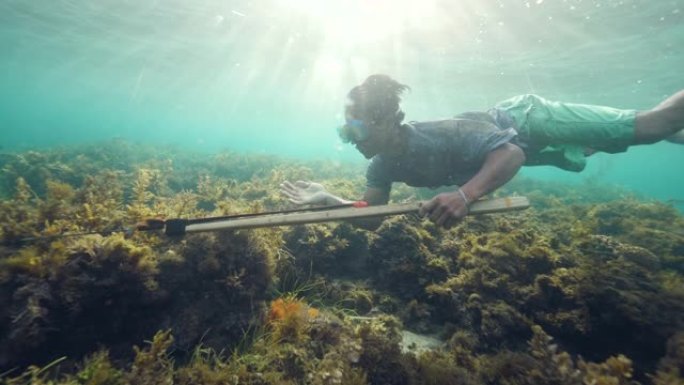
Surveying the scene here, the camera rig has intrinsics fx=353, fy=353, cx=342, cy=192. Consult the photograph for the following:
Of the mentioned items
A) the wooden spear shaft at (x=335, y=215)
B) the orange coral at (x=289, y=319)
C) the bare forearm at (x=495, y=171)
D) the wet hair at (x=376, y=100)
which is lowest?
the orange coral at (x=289, y=319)

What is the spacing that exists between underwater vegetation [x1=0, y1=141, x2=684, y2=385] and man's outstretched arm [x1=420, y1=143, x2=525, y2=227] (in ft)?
4.37

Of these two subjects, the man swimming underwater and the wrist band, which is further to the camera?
the man swimming underwater

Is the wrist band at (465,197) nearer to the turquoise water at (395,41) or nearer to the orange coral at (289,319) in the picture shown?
the orange coral at (289,319)

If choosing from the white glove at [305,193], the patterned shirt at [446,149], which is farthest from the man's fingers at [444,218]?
the white glove at [305,193]

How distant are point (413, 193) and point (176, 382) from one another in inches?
501

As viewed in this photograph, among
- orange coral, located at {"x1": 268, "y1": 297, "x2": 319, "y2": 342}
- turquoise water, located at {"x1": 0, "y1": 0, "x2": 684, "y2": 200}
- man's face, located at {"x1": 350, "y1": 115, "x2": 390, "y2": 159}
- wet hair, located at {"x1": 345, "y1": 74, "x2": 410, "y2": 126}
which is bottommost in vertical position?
orange coral, located at {"x1": 268, "y1": 297, "x2": 319, "y2": 342}

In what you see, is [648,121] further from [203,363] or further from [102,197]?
[102,197]

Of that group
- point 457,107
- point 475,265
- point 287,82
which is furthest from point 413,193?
point 457,107

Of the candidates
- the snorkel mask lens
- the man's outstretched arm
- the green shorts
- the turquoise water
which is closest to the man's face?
the snorkel mask lens

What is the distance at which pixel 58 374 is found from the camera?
3.17 m

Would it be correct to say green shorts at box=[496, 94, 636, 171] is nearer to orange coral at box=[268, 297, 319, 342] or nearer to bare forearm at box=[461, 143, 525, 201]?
bare forearm at box=[461, 143, 525, 201]

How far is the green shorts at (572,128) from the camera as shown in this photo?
4.93 metres

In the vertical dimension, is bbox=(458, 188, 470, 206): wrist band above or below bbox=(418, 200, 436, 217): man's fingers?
above

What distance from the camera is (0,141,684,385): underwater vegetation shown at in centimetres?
322
